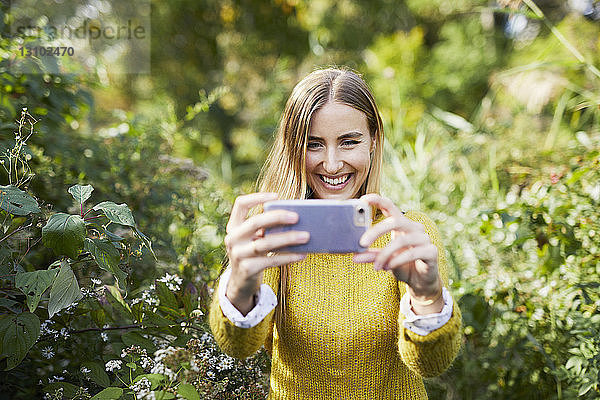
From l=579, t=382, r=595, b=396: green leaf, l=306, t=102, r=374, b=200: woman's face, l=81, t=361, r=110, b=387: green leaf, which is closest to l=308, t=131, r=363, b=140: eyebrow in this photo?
l=306, t=102, r=374, b=200: woman's face

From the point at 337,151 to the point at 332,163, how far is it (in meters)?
0.03

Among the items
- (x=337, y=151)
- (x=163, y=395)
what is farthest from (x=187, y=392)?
(x=337, y=151)

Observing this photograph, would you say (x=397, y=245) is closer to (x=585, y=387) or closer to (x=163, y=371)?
(x=163, y=371)

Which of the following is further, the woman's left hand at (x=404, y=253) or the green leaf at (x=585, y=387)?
the green leaf at (x=585, y=387)

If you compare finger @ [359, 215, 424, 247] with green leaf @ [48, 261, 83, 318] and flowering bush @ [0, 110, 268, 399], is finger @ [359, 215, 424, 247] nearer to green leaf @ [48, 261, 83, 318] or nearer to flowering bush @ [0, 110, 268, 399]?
flowering bush @ [0, 110, 268, 399]

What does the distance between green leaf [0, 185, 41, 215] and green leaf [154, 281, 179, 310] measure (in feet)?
1.13

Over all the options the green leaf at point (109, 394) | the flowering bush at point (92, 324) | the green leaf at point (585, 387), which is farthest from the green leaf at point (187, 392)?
the green leaf at point (585, 387)

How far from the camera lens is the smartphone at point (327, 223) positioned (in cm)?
89

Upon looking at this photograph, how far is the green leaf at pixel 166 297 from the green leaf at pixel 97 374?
202 mm

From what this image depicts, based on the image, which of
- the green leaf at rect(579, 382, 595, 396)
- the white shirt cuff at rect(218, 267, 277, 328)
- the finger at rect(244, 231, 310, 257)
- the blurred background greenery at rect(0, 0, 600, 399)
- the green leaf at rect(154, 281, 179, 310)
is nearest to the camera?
the finger at rect(244, 231, 310, 257)

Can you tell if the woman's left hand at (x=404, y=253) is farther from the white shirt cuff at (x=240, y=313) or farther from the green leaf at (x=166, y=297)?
the green leaf at (x=166, y=297)

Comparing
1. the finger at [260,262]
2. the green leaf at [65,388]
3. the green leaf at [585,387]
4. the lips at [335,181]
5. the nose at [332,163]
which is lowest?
the green leaf at [585,387]

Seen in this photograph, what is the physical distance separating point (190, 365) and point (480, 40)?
5969 mm

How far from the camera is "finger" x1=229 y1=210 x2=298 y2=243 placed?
86cm
